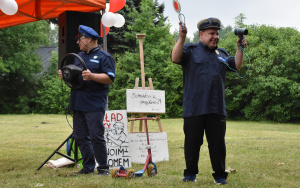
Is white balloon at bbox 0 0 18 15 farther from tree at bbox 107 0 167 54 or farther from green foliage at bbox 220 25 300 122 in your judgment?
tree at bbox 107 0 167 54

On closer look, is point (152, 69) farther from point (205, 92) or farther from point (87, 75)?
point (205, 92)

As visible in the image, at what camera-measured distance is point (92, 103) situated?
4.33 metres

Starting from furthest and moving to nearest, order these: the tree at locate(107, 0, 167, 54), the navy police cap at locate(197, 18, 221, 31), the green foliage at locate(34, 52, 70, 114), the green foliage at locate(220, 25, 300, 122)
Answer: the tree at locate(107, 0, 167, 54)
the green foliage at locate(34, 52, 70, 114)
the green foliage at locate(220, 25, 300, 122)
the navy police cap at locate(197, 18, 221, 31)

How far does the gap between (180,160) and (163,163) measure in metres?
0.41

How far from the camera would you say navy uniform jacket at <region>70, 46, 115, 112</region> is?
4.34m

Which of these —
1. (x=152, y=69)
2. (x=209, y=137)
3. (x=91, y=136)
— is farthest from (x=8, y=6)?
(x=152, y=69)

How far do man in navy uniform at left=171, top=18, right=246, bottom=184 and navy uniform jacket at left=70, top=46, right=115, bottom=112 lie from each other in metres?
1.07

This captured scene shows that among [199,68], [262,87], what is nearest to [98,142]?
[199,68]

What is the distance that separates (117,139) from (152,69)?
49.5 ft

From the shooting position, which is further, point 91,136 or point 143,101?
point 143,101

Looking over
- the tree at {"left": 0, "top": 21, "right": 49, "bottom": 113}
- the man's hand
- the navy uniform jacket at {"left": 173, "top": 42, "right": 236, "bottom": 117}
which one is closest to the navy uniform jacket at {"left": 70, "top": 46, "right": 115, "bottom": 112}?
the man's hand

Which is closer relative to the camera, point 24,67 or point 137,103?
point 137,103

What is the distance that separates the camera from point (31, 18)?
6.56 meters

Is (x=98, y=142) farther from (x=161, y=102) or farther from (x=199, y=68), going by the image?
(x=161, y=102)
